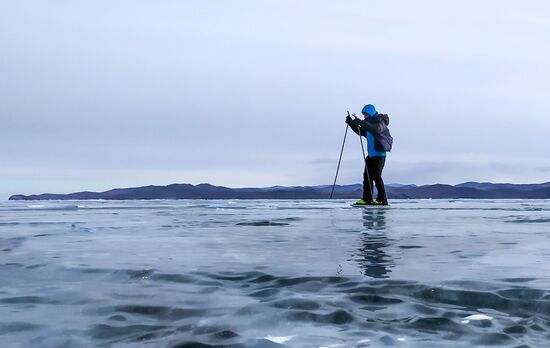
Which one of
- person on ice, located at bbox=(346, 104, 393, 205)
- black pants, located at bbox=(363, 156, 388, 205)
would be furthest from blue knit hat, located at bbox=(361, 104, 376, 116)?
black pants, located at bbox=(363, 156, 388, 205)

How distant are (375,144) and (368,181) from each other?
124cm

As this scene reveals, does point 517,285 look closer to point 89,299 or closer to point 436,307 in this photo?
point 436,307

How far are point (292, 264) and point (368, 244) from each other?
66.9 inches

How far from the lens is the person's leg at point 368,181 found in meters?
18.2

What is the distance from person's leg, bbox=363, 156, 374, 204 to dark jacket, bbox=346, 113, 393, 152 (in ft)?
1.87

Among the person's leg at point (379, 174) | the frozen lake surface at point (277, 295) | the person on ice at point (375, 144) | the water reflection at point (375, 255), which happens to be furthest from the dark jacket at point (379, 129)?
the frozen lake surface at point (277, 295)

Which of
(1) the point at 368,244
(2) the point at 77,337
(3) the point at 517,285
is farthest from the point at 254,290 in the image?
(1) the point at 368,244

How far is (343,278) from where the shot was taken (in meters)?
3.73

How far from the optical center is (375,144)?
18094 mm

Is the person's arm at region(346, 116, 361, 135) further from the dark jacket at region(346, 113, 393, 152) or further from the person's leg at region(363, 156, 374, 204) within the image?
the person's leg at region(363, 156, 374, 204)

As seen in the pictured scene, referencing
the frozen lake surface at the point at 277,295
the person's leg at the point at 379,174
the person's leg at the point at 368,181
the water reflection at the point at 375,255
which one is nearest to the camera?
the frozen lake surface at the point at 277,295

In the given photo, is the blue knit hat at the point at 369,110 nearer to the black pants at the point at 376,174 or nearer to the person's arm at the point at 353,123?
the person's arm at the point at 353,123

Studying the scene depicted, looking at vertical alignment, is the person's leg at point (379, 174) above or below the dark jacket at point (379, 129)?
below

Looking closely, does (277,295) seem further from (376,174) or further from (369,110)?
(369,110)
